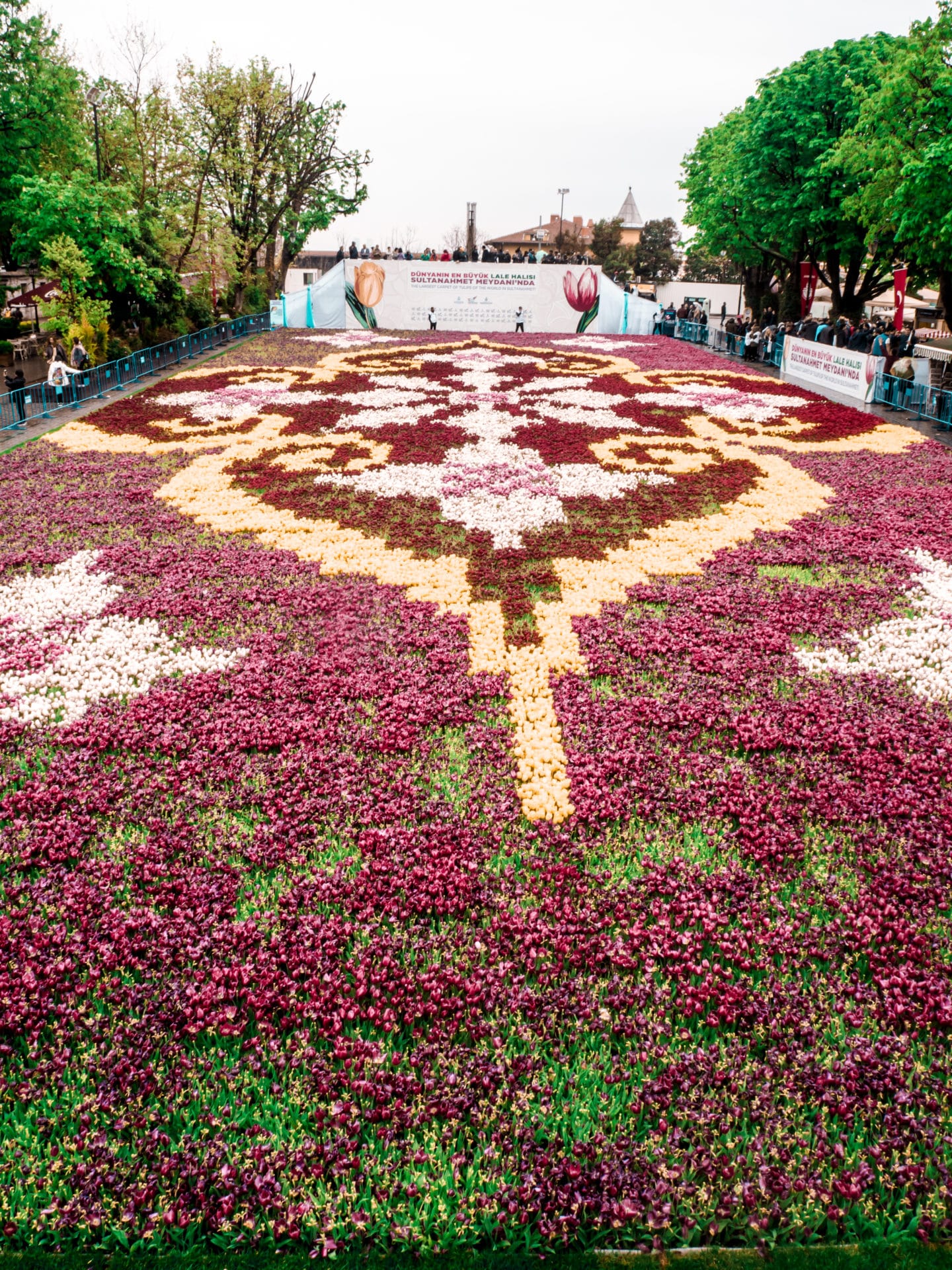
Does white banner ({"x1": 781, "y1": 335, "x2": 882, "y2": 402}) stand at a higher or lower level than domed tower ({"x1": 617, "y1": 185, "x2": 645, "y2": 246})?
lower

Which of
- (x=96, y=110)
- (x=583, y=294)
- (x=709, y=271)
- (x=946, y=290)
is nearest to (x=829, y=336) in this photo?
(x=946, y=290)

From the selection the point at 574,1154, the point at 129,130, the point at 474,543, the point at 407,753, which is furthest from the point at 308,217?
the point at 574,1154

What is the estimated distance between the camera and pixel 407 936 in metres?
5.38

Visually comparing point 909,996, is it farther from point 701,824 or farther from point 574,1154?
point 574,1154

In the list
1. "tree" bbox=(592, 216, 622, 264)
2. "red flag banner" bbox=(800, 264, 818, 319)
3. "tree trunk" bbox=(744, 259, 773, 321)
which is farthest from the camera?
"tree" bbox=(592, 216, 622, 264)

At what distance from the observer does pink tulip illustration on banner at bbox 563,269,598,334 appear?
44.3 m

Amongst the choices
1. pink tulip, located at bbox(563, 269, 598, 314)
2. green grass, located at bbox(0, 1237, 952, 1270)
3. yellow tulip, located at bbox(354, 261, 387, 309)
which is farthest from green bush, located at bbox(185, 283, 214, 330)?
green grass, located at bbox(0, 1237, 952, 1270)

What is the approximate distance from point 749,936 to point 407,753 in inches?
126

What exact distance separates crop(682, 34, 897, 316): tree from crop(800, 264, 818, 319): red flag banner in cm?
33

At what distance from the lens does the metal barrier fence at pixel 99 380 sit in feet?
66.2

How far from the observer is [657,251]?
91125 millimetres

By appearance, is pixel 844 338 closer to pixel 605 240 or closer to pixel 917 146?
pixel 917 146

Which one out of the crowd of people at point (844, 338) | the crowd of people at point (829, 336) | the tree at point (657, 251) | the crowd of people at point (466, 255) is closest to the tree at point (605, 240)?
the tree at point (657, 251)

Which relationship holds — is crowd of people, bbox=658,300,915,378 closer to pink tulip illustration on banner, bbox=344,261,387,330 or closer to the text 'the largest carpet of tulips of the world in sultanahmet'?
pink tulip illustration on banner, bbox=344,261,387,330
